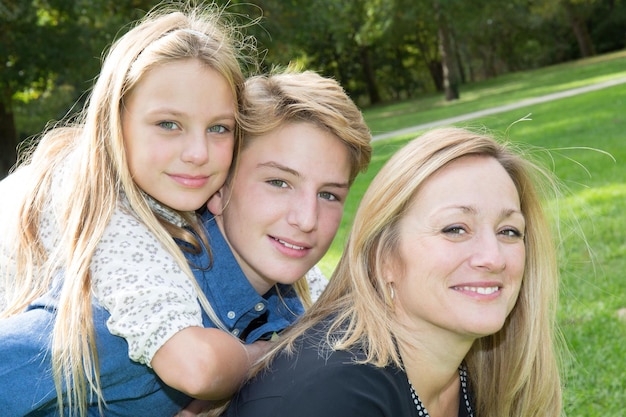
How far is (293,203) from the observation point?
3.33 metres

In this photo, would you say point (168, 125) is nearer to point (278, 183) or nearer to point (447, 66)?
point (278, 183)

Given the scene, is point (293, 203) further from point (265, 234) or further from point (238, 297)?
point (238, 297)

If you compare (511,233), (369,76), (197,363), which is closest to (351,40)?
(369,76)

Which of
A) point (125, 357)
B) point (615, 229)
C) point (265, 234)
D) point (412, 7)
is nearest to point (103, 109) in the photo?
point (265, 234)

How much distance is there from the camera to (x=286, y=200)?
334 centimetres

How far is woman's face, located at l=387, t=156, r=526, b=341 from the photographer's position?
105 inches

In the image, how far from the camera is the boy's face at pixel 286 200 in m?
3.33

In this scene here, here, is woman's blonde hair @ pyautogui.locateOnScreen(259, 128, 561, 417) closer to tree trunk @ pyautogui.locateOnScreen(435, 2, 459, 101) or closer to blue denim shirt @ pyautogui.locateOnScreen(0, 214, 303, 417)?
blue denim shirt @ pyautogui.locateOnScreen(0, 214, 303, 417)

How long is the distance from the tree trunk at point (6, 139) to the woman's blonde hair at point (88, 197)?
18822 millimetres

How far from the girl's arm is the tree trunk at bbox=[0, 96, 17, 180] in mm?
19864

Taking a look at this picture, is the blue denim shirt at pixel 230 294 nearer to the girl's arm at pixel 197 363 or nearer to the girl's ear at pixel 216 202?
the girl's ear at pixel 216 202

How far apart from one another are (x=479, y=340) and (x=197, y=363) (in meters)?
1.16

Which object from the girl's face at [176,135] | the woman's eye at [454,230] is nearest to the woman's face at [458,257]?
the woman's eye at [454,230]

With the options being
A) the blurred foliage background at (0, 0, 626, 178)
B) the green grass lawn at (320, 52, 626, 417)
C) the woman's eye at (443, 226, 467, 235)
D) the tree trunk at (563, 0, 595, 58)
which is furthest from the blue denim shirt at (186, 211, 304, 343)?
the tree trunk at (563, 0, 595, 58)
